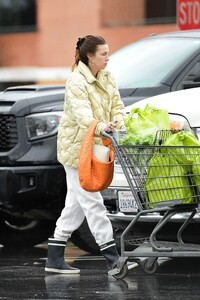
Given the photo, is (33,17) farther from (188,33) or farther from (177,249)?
(177,249)

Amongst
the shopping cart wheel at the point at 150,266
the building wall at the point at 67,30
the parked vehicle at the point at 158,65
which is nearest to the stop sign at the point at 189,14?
the parked vehicle at the point at 158,65

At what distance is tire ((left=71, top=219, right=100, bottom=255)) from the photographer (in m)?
9.80

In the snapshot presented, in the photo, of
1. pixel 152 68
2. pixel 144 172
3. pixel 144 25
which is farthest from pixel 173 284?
pixel 144 25

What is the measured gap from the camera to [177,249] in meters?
7.88

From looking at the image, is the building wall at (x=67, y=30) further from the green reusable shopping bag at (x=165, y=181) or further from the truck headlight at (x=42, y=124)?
the green reusable shopping bag at (x=165, y=181)

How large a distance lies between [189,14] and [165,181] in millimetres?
6406

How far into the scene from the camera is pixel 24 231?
1121cm

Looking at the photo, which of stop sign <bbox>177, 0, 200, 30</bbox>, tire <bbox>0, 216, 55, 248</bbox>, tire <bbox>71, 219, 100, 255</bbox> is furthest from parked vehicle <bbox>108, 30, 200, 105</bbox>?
stop sign <bbox>177, 0, 200, 30</bbox>

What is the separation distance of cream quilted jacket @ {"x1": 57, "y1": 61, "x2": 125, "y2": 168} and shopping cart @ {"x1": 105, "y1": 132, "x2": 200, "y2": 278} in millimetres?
656

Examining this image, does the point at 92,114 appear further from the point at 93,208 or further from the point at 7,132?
the point at 7,132

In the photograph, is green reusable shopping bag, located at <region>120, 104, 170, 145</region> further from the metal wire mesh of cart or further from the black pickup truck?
the black pickup truck

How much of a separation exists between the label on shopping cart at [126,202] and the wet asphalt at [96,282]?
491 millimetres

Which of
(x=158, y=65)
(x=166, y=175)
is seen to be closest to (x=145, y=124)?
(x=166, y=175)

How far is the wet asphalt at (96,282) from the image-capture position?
7.83 metres
